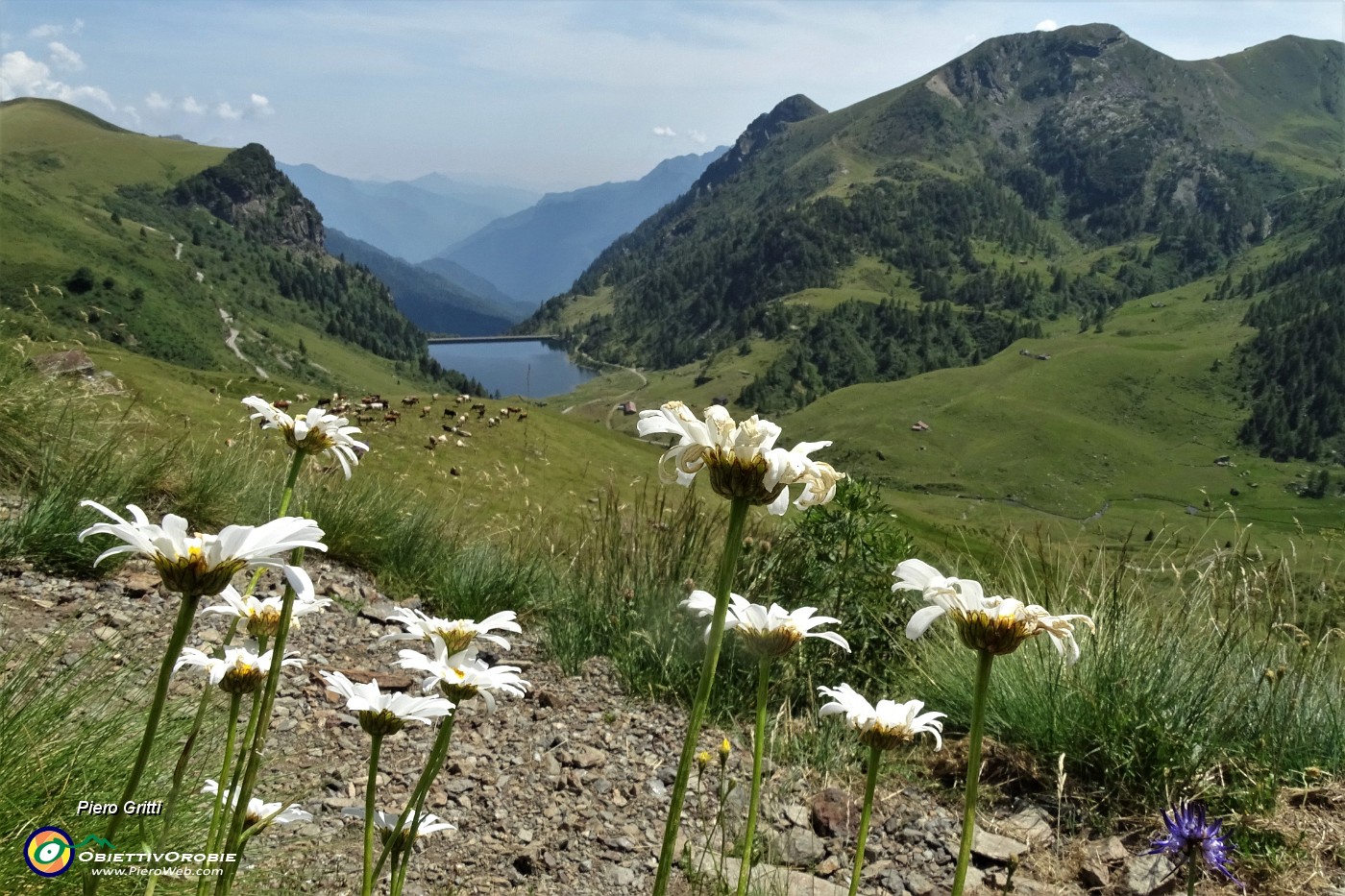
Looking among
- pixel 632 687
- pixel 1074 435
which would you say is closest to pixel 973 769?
pixel 632 687

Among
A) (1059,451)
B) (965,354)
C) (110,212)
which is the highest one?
(110,212)

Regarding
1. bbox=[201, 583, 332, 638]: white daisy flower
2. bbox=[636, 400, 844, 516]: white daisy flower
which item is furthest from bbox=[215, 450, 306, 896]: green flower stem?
bbox=[636, 400, 844, 516]: white daisy flower

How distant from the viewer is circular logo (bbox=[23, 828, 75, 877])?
2.05m

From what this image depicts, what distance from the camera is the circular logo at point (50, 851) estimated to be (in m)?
2.05

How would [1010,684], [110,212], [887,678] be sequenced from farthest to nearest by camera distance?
[110,212], [887,678], [1010,684]

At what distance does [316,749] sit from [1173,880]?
170 inches

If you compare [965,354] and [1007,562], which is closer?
[1007,562]

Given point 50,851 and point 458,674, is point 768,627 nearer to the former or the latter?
point 458,674

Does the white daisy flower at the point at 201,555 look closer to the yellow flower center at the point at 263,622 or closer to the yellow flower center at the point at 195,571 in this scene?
the yellow flower center at the point at 195,571

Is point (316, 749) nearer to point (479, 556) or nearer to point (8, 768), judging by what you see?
point (8, 768)

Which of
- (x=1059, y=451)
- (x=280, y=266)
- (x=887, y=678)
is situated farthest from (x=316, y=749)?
(x=280, y=266)

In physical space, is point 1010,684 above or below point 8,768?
below

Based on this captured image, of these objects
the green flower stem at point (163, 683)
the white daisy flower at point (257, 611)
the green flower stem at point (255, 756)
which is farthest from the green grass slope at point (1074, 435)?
the green flower stem at point (163, 683)

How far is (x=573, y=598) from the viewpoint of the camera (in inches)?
267
